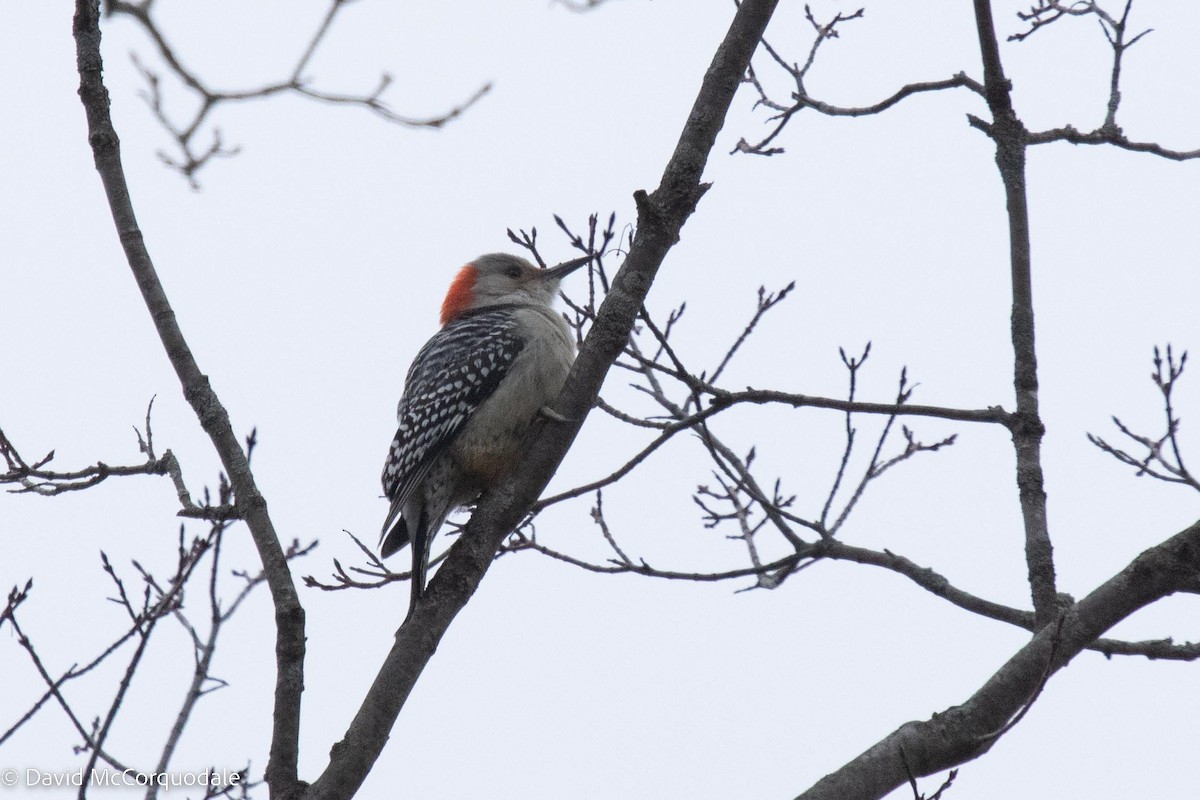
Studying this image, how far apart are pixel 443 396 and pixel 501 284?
230cm

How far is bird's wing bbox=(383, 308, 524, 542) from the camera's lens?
7332 mm

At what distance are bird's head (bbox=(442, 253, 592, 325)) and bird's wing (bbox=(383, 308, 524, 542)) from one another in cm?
120

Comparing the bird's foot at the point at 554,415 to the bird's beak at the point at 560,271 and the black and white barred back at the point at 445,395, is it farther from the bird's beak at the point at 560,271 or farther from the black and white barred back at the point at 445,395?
the bird's beak at the point at 560,271

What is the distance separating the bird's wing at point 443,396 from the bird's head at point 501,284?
120 centimetres

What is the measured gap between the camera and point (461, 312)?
9.33m

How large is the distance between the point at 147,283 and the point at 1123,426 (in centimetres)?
412

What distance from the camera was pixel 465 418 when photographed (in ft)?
24.4

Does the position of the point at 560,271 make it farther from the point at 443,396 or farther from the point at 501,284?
the point at 443,396

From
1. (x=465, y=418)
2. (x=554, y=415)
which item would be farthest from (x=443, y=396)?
(x=554, y=415)

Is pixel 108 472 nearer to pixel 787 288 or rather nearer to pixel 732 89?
pixel 732 89

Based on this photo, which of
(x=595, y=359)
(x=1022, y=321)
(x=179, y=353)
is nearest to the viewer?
(x=179, y=353)

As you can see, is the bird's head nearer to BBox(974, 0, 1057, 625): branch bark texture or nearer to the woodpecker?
the woodpecker

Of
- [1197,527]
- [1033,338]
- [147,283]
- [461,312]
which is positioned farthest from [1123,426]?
[461,312]

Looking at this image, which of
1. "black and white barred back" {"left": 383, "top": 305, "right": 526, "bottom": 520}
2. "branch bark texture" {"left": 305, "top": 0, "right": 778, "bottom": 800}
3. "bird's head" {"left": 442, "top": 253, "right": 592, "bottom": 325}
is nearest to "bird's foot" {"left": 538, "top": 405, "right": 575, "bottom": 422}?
"branch bark texture" {"left": 305, "top": 0, "right": 778, "bottom": 800}
